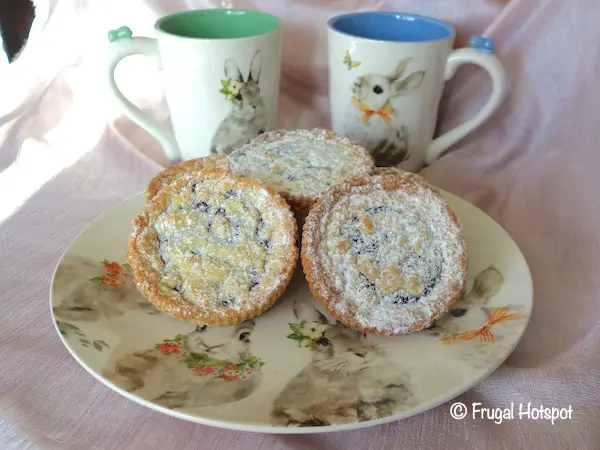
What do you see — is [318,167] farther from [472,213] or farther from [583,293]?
[583,293]

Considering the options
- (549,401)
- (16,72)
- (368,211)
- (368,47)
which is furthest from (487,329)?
(16,72)

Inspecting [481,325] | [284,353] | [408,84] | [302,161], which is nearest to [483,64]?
[408,84]

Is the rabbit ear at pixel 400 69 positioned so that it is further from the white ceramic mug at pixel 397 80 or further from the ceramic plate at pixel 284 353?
the ceramic plate at pixel 284 353

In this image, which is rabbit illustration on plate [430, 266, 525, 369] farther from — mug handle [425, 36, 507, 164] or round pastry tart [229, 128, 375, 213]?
mug handle [425, 36, 507, 164]

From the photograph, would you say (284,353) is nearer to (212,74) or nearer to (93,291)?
(93,291)

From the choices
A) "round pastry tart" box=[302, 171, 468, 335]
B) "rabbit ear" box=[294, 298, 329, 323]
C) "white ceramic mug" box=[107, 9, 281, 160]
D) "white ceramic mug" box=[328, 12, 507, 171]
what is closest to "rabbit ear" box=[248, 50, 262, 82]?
"white ceramic mug" box=[107, 9, 281, 160]
